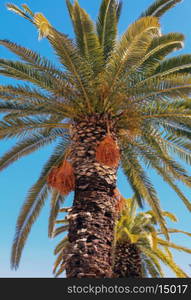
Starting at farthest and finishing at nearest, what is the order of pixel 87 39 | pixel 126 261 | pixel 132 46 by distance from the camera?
pixel 126 261
pixel 87 39
pixel 132 46

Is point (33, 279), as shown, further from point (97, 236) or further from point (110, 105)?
point (110, 105)

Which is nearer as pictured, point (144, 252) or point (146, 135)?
point (146, 135)

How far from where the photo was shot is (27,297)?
621 cm

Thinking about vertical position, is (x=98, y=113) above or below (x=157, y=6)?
below

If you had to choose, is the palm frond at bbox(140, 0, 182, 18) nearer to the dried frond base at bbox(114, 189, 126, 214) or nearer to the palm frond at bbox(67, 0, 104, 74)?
the palm frond at bbox(67, 0, 104, 74)

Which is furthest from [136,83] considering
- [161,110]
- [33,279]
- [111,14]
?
[33,279]

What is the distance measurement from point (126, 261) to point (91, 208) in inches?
312

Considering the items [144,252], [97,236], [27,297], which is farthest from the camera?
[144,252]

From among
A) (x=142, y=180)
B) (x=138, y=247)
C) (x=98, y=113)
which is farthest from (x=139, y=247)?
(x=98, y=113)

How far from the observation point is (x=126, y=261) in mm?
15703

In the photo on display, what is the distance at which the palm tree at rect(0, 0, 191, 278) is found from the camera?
880 centimetres

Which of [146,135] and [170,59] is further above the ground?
[170,59]

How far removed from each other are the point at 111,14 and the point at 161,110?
3503mm

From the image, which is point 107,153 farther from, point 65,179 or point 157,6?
point 157,6
